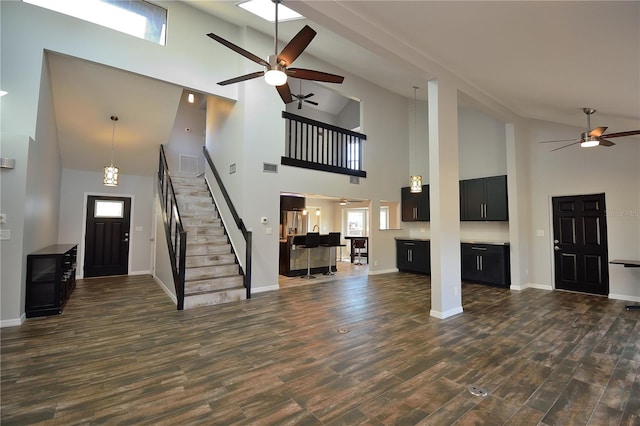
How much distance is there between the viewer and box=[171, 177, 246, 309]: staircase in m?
4.70

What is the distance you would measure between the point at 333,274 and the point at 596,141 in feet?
18.7

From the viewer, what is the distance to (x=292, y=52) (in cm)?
312

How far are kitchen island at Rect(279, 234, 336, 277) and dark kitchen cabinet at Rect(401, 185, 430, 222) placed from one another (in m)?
2.46

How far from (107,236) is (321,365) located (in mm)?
6904

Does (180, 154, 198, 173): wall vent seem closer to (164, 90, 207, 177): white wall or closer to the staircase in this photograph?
(164, 90, 207, 177): white wall

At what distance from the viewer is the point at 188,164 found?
8.48 metres

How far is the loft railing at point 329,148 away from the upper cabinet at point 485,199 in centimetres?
255

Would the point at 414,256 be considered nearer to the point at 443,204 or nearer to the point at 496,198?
the point at 496,198

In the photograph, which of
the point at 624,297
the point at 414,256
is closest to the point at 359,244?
the point at 414,256

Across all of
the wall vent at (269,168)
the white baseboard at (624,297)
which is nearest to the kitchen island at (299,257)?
the wall vent at (269,168)

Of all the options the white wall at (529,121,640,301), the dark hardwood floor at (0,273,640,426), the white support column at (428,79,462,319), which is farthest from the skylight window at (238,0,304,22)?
the white wall at (529,121,640,301)

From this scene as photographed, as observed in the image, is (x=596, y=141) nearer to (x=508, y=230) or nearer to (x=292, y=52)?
(x=508, y=230)

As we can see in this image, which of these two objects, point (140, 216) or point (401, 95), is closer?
Answer: point (140, 216)

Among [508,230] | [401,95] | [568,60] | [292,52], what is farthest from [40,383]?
[401,95]
